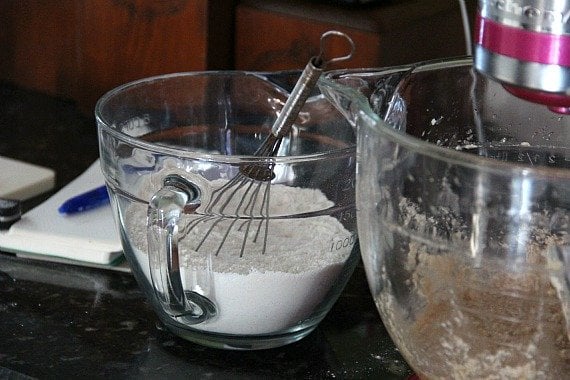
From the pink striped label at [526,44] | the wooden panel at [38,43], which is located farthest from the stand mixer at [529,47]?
the wooden panel at [38,43]

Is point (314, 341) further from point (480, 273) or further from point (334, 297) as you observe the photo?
point (480, 273)

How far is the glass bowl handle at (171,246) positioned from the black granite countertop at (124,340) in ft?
0.15

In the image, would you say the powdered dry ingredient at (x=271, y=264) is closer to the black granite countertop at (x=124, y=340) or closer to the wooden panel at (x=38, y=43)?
the black granite countertop at (x=124, y=340)

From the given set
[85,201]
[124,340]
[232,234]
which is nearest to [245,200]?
[232,234]

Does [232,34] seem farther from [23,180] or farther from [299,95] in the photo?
[299,95]

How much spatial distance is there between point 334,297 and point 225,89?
0.19 metres

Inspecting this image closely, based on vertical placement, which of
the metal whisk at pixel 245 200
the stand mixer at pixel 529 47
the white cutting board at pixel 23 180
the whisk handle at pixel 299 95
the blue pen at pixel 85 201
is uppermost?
the stand mixer at pixel 529 47

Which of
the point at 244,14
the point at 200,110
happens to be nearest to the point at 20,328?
the point at 200,110

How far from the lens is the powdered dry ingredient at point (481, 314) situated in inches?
20.7

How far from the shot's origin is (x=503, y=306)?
534 mm

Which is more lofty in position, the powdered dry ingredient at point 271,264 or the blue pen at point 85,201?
the powdered dry ingredient at point 271,264

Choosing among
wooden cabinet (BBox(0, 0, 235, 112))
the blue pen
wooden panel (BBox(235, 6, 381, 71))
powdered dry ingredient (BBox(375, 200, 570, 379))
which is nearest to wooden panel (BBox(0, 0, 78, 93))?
wooden cabinet (BBox(0, 0, 235, 112))

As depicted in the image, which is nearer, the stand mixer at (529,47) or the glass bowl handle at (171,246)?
the stand mixer at (529,47)

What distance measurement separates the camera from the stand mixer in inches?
18.5
